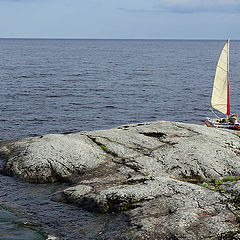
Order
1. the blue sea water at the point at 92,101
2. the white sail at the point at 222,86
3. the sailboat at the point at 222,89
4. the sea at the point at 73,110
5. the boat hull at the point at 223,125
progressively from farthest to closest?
the white sail at the point at 222,86 < the sailboat at the point at 222,89 < the blue sea water at the point at 92,101 < the boat hull at the point at 223,125 < the sea at the point at 73,110

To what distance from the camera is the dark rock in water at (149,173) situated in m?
10.6

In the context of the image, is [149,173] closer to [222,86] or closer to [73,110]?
[222,86]

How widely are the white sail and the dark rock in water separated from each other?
1736cm

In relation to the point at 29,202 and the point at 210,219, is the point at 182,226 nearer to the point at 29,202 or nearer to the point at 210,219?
the point at 210,219

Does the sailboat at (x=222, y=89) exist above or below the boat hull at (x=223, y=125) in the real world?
above

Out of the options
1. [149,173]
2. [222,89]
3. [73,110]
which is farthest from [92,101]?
[149,173]

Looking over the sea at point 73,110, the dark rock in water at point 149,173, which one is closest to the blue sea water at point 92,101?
the sea at point 73,110

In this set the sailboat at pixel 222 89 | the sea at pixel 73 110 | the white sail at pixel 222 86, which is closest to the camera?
the sea at pixel 73 110

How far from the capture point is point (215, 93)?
3697 cm

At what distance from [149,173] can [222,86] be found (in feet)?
78.5

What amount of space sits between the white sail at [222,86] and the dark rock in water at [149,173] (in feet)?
57.0

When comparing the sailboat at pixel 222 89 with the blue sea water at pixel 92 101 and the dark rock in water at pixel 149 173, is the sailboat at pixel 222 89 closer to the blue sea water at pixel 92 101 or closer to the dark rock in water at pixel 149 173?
the blue sea water at pixel 92 101

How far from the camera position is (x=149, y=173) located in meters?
14.9

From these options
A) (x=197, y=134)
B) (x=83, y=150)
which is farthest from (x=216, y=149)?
(x=83, y=150)
